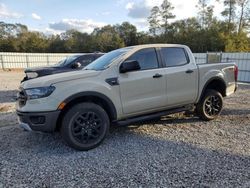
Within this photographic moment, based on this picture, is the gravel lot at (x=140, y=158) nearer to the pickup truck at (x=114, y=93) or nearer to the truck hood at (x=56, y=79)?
the pickup truck at (x=114, y=93)

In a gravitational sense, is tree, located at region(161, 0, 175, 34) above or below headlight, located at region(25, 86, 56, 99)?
above

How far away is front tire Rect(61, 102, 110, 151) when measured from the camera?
4.32 m

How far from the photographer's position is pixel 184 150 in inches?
172

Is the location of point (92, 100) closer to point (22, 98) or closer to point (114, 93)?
point (114, 93)

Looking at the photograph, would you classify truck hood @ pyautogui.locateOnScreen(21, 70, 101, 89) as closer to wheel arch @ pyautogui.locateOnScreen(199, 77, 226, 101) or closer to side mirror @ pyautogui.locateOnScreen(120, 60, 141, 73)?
side mirror @ pyautogui.locateOnScreen(120, 60, 141, 73)

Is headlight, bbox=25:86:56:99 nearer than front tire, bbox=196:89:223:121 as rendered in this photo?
Yes

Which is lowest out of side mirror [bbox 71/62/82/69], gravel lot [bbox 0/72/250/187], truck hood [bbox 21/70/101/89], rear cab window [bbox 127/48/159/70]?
gravel lot [bbox 0/72/250/187]

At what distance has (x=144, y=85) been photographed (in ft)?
16.1

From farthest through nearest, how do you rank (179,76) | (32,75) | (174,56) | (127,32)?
(127,32) < (32,75) < (174,56) < (179,76)

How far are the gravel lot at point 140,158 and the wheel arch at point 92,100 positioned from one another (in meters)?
0.58

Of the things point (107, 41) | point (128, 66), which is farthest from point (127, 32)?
point (128, 66)

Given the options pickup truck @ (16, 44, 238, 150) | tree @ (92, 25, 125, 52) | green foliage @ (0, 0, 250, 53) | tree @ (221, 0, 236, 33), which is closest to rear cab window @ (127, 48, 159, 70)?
pickup truck @ (16, 44, 238, 150)

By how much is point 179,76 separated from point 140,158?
213 centimetres

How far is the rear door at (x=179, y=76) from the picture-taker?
532 centimetres
